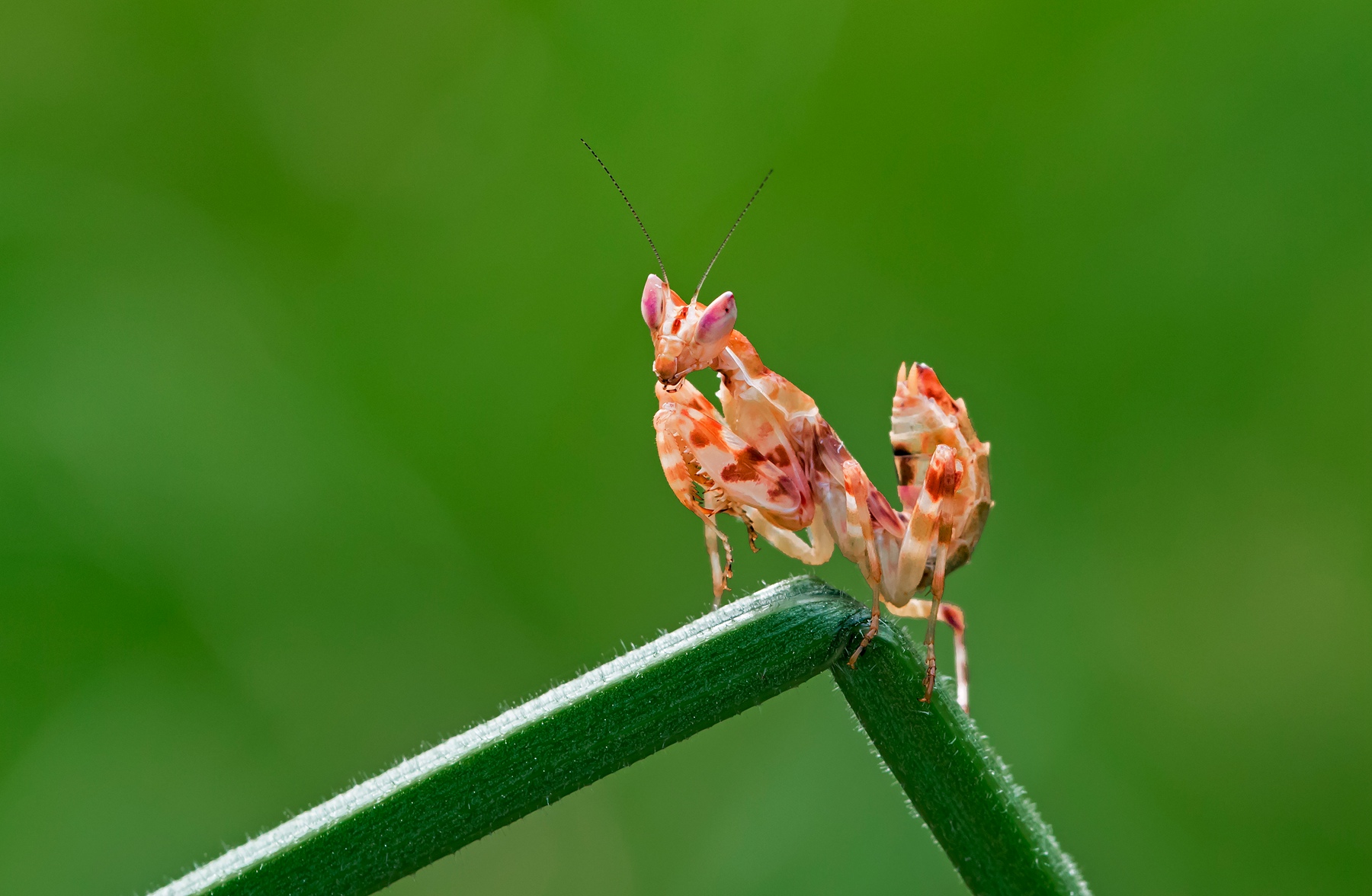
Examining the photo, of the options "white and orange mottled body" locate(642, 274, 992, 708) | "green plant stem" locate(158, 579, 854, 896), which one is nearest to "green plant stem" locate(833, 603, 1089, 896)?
"green plant stem" locate(158, 579, 854, 896)

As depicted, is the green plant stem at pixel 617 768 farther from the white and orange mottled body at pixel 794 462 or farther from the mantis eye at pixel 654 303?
the mantis eye at pixel 654 303

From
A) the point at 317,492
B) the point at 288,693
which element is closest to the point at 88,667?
the point at 288,693

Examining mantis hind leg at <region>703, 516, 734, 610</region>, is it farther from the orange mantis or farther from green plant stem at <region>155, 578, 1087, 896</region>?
green plant stem at <region>155, 578, 1087, 896</region>

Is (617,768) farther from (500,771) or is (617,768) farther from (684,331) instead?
(684,331)

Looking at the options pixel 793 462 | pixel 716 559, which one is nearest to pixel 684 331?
pixel 793 462

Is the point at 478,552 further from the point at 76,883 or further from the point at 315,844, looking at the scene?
the point at 315,844

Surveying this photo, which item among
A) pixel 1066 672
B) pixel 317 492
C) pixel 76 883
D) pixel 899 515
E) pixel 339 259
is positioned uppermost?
pixel 339 259

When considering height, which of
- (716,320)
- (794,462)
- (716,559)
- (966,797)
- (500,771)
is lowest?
(966,797)

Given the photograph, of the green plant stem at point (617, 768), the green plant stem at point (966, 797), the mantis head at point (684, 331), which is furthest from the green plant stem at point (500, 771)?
the mantis head at point (684, 331)
